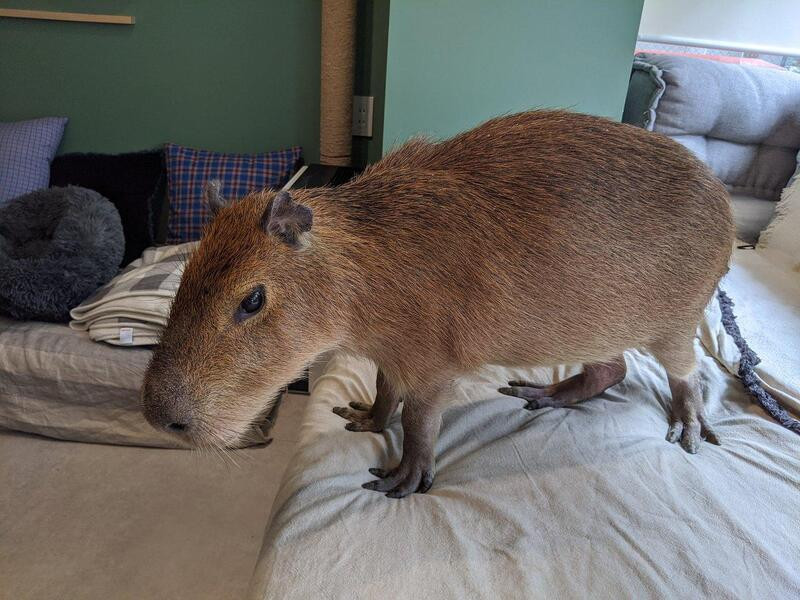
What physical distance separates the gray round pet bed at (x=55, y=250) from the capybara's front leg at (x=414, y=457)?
1856 millimetres

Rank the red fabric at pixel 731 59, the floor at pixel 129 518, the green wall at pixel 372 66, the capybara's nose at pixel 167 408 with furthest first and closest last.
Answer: the red fabric at pixel 731 59 < the green wall at pixel 372 66 < the floor at pixel 129 518 < the capybara's nose at pixel 167 408

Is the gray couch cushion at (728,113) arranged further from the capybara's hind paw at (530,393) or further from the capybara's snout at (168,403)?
the capybara's snout at (168,403)

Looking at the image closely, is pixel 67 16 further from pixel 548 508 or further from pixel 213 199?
pixel 548 508

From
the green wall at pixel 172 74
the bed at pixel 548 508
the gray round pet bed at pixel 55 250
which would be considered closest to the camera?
the bed at pixel 548 508

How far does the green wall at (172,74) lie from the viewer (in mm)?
2783

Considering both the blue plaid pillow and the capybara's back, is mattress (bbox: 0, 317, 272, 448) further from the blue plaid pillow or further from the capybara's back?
the capybara's back

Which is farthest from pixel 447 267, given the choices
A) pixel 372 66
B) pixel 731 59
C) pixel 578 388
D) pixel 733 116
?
pixel 731 59

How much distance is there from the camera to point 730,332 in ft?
5.74

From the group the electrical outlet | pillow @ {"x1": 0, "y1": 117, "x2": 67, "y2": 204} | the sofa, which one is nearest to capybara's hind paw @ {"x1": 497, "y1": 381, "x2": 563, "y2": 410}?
the sofa

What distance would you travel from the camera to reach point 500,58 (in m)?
1.89

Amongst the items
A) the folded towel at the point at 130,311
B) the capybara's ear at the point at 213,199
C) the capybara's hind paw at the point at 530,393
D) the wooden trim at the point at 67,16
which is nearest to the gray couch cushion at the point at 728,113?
Answer: the capybara's hind paw at the point at 530,393

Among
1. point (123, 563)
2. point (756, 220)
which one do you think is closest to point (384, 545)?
point (123, 563)

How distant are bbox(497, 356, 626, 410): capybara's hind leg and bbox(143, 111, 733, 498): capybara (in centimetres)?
31

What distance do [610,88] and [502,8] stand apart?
0.49 metres
